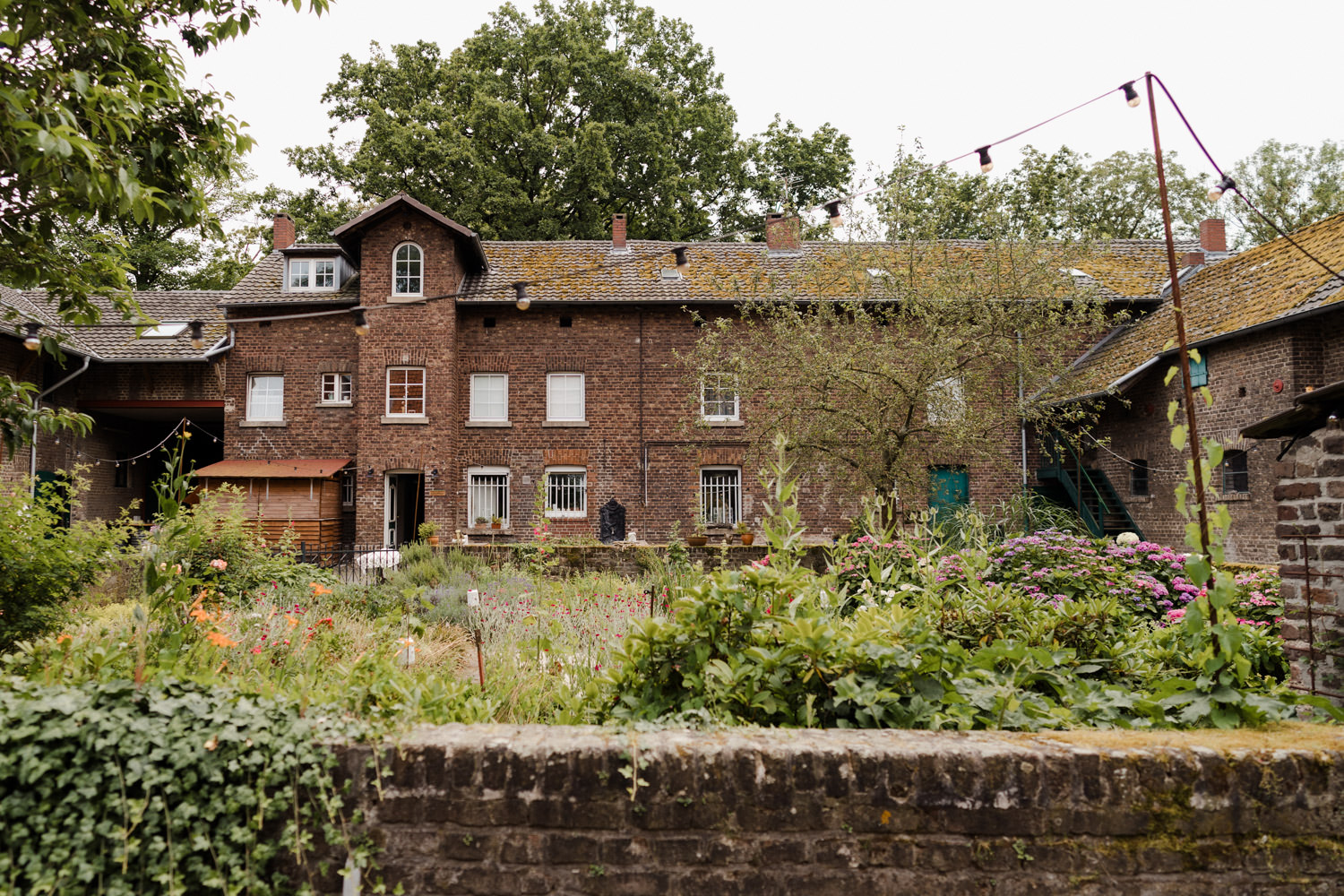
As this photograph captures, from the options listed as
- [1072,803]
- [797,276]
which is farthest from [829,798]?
[797,276]

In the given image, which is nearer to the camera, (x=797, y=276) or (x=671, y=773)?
(x=671, y=773)

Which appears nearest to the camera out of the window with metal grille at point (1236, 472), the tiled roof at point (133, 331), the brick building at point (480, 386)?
the window with metal grille at point (1236, 472)

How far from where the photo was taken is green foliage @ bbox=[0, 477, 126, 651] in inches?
173

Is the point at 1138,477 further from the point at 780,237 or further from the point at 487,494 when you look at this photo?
the point at 487,494

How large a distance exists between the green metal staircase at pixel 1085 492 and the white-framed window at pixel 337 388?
17173 millimetres

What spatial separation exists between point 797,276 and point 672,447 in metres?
5.79

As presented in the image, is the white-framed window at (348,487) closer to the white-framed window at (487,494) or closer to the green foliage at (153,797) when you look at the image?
the white-framed window at (487,494)

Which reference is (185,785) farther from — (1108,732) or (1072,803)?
Result: (1108,732)

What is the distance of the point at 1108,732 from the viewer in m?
2.92

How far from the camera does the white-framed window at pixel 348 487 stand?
2014 centimetres

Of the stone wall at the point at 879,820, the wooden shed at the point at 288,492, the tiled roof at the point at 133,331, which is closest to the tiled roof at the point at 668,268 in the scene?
the wooden shed at the point at 288,492

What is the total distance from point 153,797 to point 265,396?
1985cm

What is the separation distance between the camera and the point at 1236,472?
1450 centimetres

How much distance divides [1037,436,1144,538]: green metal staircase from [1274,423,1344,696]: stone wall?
13552 mm
